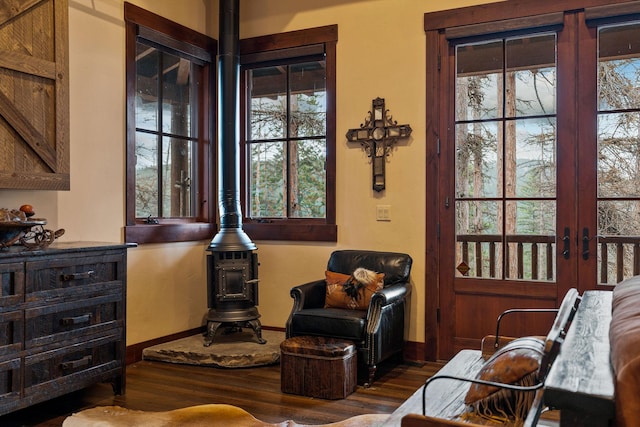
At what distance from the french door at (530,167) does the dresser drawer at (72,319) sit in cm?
229

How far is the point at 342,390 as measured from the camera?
135 inches

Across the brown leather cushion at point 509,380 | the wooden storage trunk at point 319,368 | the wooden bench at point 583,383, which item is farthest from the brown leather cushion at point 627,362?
the wooden storage trunk at point 319,368

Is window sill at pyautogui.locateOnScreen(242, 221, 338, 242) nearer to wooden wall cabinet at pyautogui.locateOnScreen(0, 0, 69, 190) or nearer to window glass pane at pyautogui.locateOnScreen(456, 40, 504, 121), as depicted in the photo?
window glass pane at pyautogui.locateOnScreen(456, 40, 504, 121)

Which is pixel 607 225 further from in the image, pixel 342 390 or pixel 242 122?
pixel 242 122

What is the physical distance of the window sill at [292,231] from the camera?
466 cm

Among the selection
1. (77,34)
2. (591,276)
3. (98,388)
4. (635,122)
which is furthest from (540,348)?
(77,34)

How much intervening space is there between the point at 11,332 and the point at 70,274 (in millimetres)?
427

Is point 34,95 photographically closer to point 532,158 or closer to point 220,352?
point 220,352

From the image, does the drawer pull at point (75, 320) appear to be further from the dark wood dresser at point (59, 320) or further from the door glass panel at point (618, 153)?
the door glass panel at point (618, 153)

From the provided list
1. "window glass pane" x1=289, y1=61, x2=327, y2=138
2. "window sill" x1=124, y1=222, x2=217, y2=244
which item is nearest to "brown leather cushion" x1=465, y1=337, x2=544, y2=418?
"window sill" x1=124, y1=222, x2=217, y2=244

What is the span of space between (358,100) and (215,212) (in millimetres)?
1631

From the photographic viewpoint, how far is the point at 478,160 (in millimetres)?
4230

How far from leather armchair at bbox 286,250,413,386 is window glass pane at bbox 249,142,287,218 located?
889 mm

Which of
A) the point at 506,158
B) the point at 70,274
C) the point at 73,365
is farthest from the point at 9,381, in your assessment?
the point at 506,158
